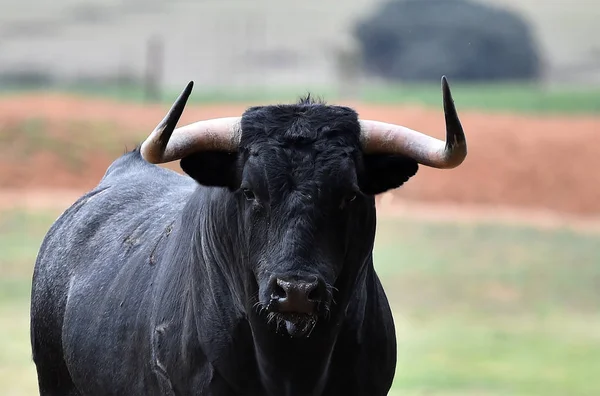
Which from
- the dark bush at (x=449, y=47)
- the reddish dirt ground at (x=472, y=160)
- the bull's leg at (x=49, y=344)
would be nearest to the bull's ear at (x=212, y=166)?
the bull's leg at (x=49, y=344)

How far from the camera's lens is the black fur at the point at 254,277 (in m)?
6.03

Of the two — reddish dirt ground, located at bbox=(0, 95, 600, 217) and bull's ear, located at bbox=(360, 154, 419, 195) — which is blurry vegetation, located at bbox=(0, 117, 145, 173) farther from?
bull's ear, located at bbox=(360, 154, 419, 195)

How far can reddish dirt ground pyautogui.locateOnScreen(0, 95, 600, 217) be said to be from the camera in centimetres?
3772

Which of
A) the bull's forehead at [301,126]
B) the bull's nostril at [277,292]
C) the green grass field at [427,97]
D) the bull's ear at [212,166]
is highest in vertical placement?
the bull's forehead at [301,126]

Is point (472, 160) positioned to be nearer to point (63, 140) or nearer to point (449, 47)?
point (63, 140)

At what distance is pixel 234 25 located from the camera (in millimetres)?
91312

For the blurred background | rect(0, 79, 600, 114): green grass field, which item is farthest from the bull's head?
rect(0, 79, 600, 114): green grass field

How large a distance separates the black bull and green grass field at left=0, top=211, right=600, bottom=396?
8035 millimetres

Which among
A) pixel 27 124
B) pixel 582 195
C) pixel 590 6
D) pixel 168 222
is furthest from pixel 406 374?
pixel 590 6

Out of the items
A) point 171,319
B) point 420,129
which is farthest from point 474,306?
point 171,319

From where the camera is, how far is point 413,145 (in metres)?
6.37

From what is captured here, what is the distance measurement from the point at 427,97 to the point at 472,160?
1521 cm

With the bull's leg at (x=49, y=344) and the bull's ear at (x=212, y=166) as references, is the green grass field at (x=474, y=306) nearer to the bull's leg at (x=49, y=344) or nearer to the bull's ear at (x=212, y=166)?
the bull's leg at (x=49, y=344)

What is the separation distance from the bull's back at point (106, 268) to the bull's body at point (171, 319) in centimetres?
1
